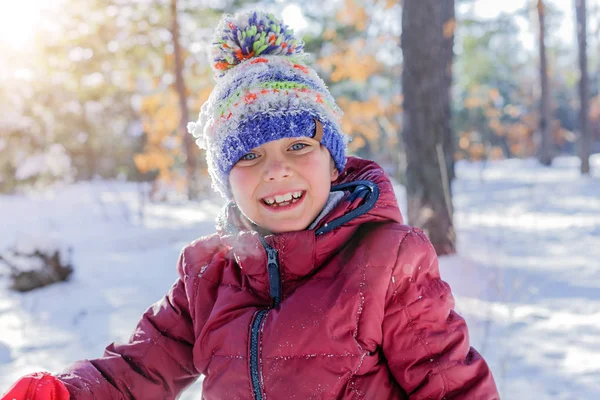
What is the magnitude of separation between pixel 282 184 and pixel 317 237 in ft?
0.58

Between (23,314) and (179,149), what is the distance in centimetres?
963

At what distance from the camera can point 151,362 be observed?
153 cm

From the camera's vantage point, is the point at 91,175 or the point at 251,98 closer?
the point at 251,98

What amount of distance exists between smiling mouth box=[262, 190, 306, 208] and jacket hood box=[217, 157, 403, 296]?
9 centimetres

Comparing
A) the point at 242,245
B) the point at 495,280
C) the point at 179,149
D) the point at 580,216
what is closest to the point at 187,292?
the point at 242,245

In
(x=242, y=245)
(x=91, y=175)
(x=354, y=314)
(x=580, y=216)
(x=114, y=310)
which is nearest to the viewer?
(x=354, y=314)

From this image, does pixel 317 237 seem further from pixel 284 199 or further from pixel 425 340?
pixel 425 340

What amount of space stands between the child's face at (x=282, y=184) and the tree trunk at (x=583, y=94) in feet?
41.1

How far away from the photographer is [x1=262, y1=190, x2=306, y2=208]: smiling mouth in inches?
56.9

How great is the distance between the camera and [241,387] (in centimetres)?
132

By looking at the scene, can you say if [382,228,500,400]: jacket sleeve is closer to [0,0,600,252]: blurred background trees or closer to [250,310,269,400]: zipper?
[250,310,269,400]: zipper

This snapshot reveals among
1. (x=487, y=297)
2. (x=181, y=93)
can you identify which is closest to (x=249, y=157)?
(x=487, y=297)

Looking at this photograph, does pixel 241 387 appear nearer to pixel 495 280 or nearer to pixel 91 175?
pixel 495 280

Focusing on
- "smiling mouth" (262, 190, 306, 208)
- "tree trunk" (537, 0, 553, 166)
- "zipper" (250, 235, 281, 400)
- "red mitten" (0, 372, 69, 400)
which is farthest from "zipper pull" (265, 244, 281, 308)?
"tree trunk" (537, 0, 553, 166)
